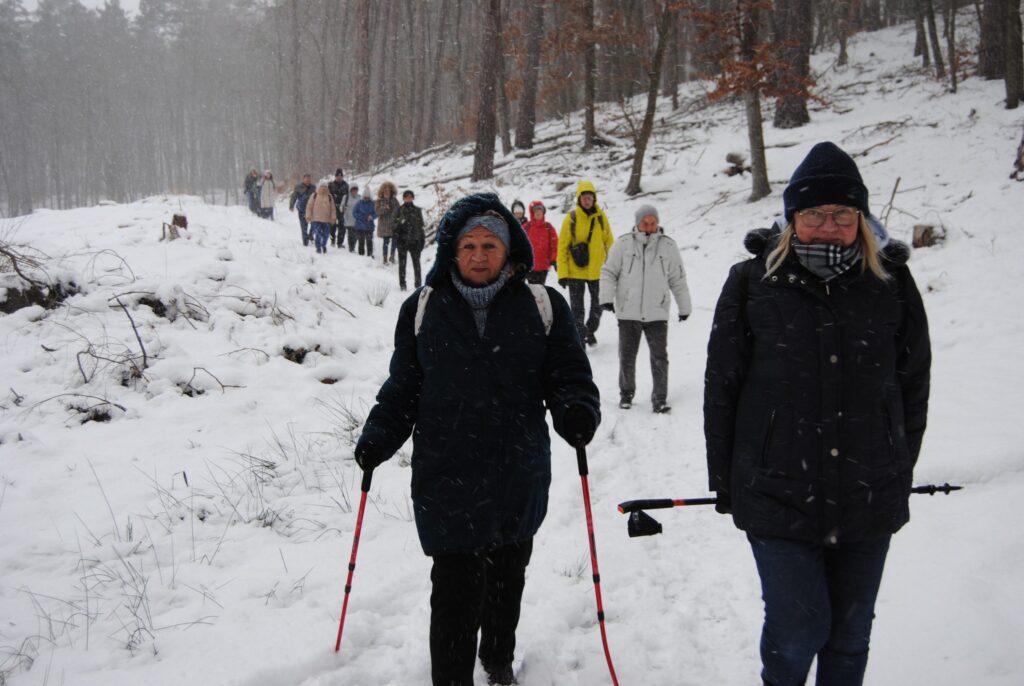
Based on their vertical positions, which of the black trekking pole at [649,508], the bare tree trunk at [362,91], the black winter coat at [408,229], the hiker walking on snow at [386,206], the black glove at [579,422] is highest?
the bare tree trunk at [362,91]

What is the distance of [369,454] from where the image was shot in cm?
261

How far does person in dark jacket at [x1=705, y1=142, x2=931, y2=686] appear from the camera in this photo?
2.11 m

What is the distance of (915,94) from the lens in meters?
17.4

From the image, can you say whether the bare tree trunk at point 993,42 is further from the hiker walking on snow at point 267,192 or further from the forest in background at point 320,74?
the hiker walking on snow at point 267,192

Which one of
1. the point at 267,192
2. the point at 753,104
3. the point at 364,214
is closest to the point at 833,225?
the point at 753,104

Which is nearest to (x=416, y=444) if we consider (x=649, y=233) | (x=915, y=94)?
(x=649, y=233)

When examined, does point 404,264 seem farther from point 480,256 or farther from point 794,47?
point 794,47

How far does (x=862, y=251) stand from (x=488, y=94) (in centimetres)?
1914

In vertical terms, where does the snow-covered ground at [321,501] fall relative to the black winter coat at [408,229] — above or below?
below

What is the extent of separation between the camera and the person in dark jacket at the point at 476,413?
2.52 metres

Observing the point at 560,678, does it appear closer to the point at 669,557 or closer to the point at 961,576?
the point at 669,557

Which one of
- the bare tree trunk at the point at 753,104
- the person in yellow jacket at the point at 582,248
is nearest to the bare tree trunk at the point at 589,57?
the bare tree trunk at the point at 753,104

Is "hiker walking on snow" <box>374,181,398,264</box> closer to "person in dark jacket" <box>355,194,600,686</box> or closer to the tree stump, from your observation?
the tree stump

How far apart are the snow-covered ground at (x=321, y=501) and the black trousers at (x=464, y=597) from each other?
56 cm
